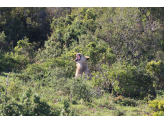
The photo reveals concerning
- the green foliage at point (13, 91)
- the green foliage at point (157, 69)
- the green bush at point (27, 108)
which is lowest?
the green bush at point (27, 108)

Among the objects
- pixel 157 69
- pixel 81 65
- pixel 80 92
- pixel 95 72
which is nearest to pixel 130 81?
pixel 157 69

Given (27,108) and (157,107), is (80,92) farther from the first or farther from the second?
(157,107)

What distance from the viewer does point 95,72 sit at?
12.1 meters

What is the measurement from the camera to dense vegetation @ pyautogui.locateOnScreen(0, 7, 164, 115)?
7589 mm

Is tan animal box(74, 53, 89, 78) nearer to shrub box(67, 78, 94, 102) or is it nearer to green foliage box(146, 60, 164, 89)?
shrub box(67, 78, 94, 102)

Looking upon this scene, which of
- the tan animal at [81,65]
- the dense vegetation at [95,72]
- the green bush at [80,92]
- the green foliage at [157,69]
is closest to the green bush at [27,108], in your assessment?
the dense vegetation at [95,72]

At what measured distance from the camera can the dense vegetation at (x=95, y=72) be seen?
24.9 feet

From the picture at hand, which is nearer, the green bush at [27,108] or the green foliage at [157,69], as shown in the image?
the green bush at [27,108]

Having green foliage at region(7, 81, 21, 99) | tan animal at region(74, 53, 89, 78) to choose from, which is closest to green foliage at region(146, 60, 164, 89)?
tan animal at region(74, 53, 89, 78)

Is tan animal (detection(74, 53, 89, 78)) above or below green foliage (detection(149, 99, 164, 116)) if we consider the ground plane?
above

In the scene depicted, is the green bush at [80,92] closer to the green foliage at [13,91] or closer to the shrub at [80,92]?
the shrub at [80,92]

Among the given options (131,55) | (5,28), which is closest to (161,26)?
(131,55)

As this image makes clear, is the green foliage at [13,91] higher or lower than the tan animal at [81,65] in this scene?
lower

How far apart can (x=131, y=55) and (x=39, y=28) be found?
13100mm
